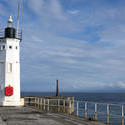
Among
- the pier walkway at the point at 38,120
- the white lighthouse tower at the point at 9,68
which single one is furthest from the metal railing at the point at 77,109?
the white lighthouse tower at the point at 9,68

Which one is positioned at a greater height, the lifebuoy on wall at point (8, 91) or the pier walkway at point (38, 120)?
the lifebuoy on wall at point (8, 91)

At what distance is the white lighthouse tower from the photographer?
→ 21.4 meters

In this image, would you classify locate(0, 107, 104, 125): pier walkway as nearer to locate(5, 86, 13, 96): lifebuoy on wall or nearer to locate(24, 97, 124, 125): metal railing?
locate(24, 97, 124, 125): metal railing

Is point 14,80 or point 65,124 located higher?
point 14,80

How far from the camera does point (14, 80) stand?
21.7m

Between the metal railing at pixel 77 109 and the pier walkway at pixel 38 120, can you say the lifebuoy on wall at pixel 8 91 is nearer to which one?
the metal railing at pixel 77 109

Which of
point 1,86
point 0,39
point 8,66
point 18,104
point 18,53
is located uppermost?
point 0,39

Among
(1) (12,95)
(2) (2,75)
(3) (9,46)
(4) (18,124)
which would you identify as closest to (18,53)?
(3) (9,46)

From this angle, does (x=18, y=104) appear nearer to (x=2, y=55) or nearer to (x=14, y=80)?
(x=14, y=80)

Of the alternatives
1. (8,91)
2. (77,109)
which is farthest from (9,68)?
(77,109)

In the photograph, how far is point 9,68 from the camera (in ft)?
71.2

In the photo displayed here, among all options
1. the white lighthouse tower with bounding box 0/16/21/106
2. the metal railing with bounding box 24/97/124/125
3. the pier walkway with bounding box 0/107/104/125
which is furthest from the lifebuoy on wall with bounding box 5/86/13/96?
the pier walkway with bounding box 0/107/104/125

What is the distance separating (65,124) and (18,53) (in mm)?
13207

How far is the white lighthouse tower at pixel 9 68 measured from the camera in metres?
21.4
